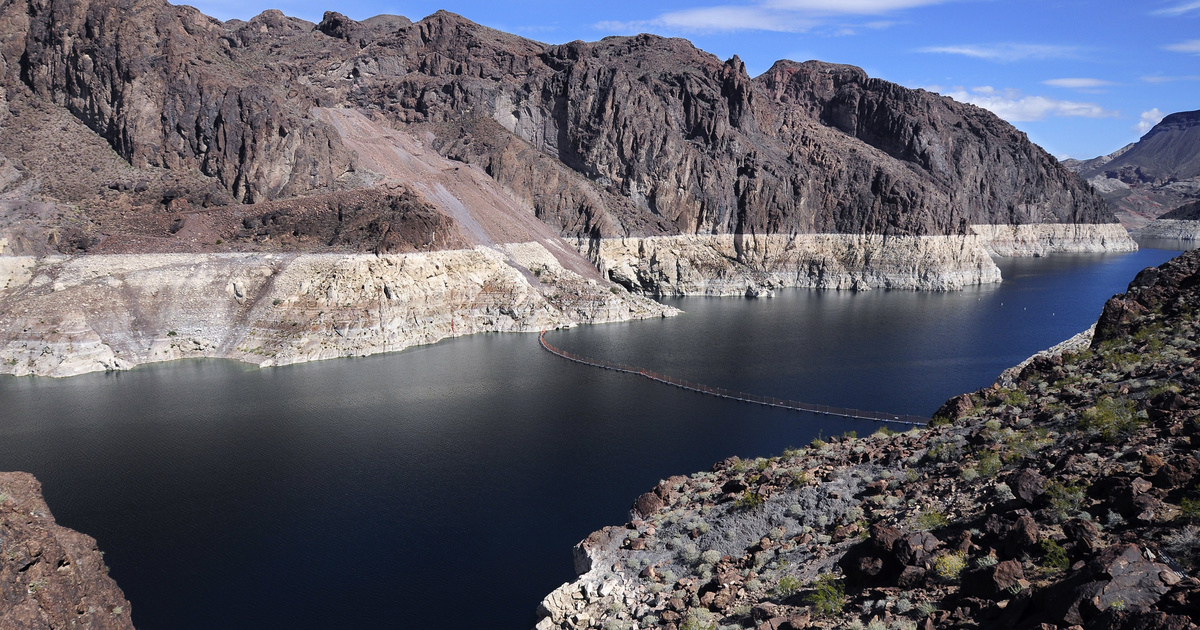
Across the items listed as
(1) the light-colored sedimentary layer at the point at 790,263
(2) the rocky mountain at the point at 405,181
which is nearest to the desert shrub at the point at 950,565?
(2) the rocky mountain at the point at 405,181

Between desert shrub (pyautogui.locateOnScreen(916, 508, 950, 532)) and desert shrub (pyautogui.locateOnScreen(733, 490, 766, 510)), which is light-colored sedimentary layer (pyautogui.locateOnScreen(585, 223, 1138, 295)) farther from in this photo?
desert shrub (pyautogui.locateOnScreen(916, 508, 950, 532))

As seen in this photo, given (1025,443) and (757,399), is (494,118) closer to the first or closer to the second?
(757,399)

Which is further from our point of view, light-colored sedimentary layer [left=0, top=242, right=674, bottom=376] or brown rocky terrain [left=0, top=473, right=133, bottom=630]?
light-colored sedimentary layer [left=0, top=242, right=674, bottom=376]

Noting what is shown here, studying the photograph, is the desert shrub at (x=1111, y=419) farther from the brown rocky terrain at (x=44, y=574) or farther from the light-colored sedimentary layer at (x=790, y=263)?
the light-colored sedimentary layer at (x=790, y=263)

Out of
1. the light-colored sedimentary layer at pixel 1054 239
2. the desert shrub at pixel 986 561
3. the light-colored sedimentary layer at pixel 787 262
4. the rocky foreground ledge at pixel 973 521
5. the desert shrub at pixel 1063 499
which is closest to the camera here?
the rocky foreground ledge at pixel 973 521

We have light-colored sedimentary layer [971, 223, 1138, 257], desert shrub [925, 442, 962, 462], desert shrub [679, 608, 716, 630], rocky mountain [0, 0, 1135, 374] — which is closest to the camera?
desert shrub [679, 608, 716, 630]

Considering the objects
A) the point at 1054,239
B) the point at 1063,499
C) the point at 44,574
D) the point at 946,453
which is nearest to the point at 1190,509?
the point at 1063,499

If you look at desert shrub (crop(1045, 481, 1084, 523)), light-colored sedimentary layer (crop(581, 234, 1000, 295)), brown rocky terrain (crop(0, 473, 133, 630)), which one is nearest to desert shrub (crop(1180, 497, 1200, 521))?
desert shrub (crop(1045, 481, 1084, 523))
